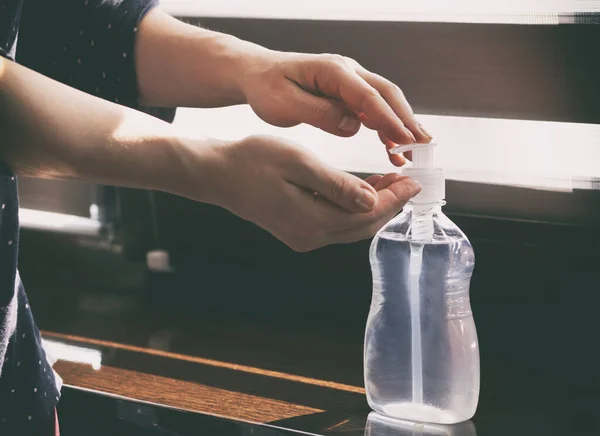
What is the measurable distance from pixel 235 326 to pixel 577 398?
53 centimetres

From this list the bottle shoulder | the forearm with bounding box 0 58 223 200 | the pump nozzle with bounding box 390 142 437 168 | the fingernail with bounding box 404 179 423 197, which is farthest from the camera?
the bottle shoulder

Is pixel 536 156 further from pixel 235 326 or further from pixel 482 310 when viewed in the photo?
pixel 235 326

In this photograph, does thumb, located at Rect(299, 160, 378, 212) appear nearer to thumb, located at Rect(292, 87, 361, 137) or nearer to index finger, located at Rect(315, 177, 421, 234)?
index finger, located at Rect(315, 177, 421, 234)

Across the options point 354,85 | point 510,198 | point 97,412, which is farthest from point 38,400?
point 510,198

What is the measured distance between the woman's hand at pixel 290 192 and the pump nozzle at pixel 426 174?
17 centimetres

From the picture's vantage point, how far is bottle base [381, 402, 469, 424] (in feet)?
2.93

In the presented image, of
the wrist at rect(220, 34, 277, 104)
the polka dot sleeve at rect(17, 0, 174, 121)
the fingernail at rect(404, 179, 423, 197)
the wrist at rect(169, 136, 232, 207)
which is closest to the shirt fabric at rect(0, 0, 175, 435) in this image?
the polka dot sleeve at rect(17, 0, 174, 121)

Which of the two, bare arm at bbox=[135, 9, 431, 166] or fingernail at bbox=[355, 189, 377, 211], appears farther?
bare arm at bbox=[135, 9, 431, 166]

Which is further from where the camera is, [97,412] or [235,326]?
[235,326]

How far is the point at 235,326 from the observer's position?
124cm

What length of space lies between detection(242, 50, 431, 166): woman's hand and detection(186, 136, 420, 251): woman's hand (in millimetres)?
147

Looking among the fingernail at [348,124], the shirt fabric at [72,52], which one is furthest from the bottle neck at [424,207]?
the shirt fabric at [72,52]

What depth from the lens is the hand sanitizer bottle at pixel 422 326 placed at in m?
0.90

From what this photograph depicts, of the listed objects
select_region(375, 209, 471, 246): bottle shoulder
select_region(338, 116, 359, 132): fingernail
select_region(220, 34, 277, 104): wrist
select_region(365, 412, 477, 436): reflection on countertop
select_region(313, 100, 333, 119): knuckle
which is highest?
select_region(220, 34, 277, 104): wrist
